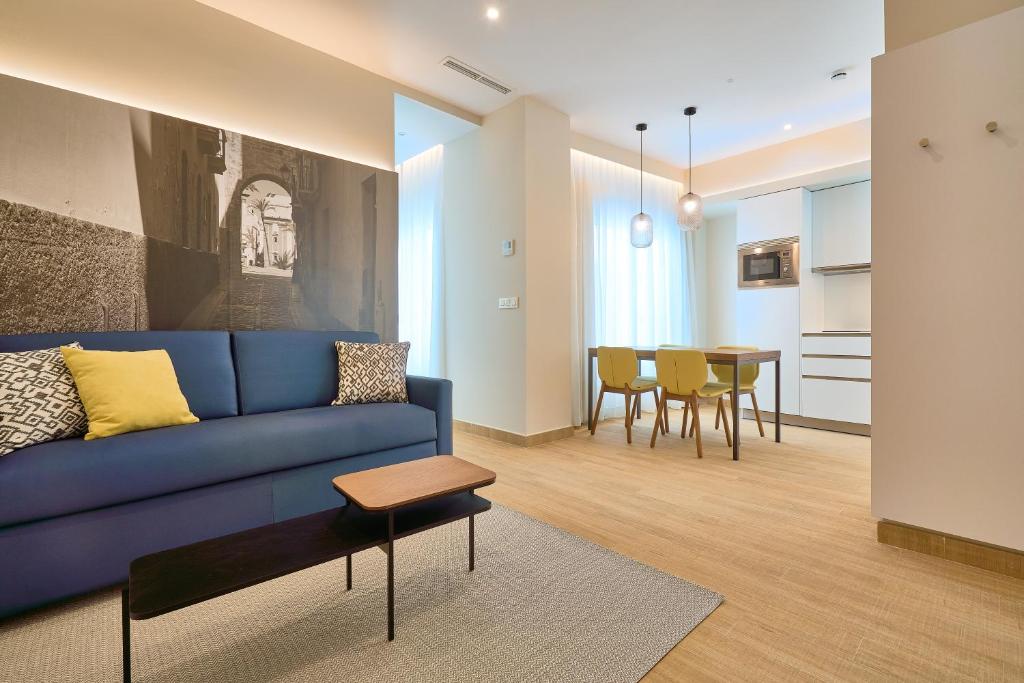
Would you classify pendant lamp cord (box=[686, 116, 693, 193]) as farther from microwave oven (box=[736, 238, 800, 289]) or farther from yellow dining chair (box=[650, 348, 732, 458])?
yellow dining chair (box=[650, 348, 732, 458])

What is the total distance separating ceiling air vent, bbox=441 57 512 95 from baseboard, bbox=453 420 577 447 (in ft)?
9.42

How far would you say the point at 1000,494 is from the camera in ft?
6.00

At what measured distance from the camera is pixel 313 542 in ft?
4.54

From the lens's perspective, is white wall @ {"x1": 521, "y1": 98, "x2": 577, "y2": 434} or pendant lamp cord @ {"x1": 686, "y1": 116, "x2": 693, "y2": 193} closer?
white wall @ {"x1": 521, "y1": 98, "x2": 577, "y2": 434}

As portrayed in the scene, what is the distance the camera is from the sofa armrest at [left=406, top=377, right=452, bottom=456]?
9.10ft

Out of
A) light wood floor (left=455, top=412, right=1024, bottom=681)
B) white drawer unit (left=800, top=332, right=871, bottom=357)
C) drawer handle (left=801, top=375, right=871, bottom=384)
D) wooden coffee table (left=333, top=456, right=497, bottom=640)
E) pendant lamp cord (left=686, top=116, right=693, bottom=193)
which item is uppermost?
pendant lamp cord (left=686, top=116, right=693, bottom=193)

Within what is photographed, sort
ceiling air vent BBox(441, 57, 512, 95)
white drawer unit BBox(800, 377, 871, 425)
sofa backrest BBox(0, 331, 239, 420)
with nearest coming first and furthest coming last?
sofa backrest BBox(0, 331, 239, 420)
ceiling air vent BBox(441, 57, 512, 95)
white drawer unit BBox(800, 377, 871, 425)

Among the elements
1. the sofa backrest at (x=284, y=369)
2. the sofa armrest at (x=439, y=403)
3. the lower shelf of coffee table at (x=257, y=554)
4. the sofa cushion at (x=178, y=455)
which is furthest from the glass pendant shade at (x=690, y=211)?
the lower shelf of coffee table at (x=257, y=554)

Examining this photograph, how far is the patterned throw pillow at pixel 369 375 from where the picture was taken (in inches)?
110

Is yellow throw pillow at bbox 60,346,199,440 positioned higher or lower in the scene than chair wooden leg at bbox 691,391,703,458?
A: higher

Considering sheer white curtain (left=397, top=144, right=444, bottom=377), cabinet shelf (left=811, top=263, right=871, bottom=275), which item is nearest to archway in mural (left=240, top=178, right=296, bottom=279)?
sheer white curtain (left=397, top=144, right=444, bottom=377)

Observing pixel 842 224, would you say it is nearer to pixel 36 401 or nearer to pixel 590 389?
pixel 590 389

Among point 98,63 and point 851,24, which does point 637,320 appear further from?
point 98,63

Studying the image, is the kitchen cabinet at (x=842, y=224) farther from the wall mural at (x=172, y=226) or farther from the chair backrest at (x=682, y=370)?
the wall mural at (x=172, y=226)
